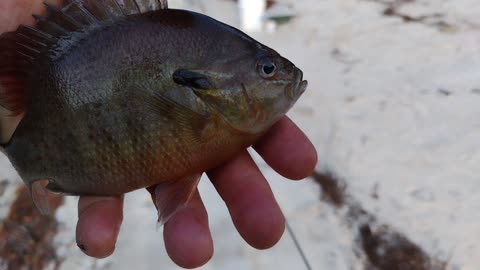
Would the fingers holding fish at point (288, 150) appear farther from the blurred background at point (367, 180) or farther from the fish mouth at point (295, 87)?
the blurred background at point (367, 180)

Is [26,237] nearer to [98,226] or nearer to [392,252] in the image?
[98,226]

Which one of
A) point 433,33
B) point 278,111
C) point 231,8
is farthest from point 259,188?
point 231,8

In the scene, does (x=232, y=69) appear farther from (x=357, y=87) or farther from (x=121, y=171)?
(x=357, y=87)

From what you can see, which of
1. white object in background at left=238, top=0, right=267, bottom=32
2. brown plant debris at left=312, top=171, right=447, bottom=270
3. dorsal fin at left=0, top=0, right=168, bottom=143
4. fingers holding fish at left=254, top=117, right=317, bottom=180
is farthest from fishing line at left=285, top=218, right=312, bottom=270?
white object in background at left=238, top=0, right=267, bottom=32

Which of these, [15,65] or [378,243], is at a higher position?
[15,65]

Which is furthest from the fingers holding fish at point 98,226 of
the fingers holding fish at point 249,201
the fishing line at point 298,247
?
the fishing line at point 298,247

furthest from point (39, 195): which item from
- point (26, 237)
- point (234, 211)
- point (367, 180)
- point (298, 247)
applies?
point (367, 180)

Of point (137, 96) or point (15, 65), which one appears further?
point (15, 65)
